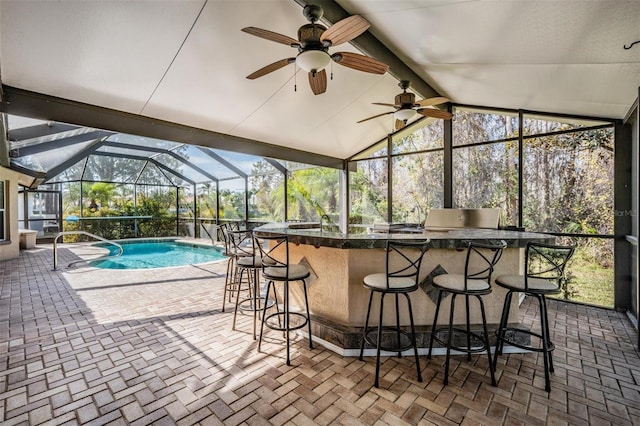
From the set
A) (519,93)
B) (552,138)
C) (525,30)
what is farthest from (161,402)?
(552,138)

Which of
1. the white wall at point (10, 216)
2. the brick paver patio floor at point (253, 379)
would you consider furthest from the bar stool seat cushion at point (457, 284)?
the white wall at point (10, 216)

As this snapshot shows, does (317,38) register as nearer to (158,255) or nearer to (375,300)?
(375,300)

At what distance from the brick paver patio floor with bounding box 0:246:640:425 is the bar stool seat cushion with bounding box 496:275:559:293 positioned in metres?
0.76

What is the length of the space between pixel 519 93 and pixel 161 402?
5800mm

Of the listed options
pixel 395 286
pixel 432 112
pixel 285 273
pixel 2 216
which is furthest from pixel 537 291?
pixel 2 216

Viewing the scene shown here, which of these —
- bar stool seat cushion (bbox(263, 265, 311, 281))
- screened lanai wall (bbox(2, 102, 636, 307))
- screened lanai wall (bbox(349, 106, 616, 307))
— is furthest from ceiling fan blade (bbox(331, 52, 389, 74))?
screened lanai wall (bbox(349, 106, 616, 307))

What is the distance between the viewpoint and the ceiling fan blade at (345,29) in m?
2.33

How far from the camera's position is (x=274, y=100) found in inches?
186

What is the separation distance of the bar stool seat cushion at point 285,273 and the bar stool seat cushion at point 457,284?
1.22 meters

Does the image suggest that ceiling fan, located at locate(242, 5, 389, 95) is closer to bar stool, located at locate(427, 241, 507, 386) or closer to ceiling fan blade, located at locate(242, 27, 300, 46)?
ceiling fan blade, located at locate(242, 27, 300, 46)

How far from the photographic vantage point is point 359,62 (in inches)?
119

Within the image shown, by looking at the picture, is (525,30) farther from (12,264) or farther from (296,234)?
(12,264)

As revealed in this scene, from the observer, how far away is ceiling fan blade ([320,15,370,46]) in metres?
2.33

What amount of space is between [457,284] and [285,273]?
1.55m
